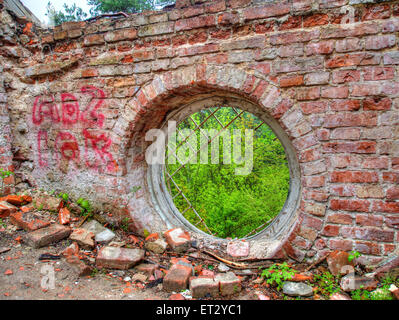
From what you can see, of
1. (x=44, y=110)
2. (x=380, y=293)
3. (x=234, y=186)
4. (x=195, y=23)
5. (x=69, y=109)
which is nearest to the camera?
(x=380, y=293)

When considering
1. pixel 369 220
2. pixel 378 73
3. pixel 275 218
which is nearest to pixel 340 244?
pixel 369 220

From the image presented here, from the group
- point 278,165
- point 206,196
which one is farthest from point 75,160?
point 278,165

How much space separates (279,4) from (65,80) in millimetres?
2036

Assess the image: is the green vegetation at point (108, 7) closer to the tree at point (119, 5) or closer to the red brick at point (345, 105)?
the tree at point (119, 5)

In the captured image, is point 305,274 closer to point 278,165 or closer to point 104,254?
point 104,254

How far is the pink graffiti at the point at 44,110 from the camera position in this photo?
2699 mm

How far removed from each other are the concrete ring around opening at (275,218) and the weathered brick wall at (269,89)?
10 cm

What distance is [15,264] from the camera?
203cm

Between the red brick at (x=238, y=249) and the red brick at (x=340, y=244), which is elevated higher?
the red brick at (x=340, y=244)

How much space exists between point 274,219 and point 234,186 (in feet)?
9.32

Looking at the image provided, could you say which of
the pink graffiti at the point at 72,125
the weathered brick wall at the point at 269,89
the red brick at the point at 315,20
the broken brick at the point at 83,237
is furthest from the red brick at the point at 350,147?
the broken brick at the point at 83,237

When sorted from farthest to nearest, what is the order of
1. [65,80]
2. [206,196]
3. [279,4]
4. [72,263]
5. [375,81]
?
[206,196]
[65,80]
[72,263]
[279,4]
[375,81]

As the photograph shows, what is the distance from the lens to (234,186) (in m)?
5.32

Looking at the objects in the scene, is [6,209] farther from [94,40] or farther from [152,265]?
[94,40]
